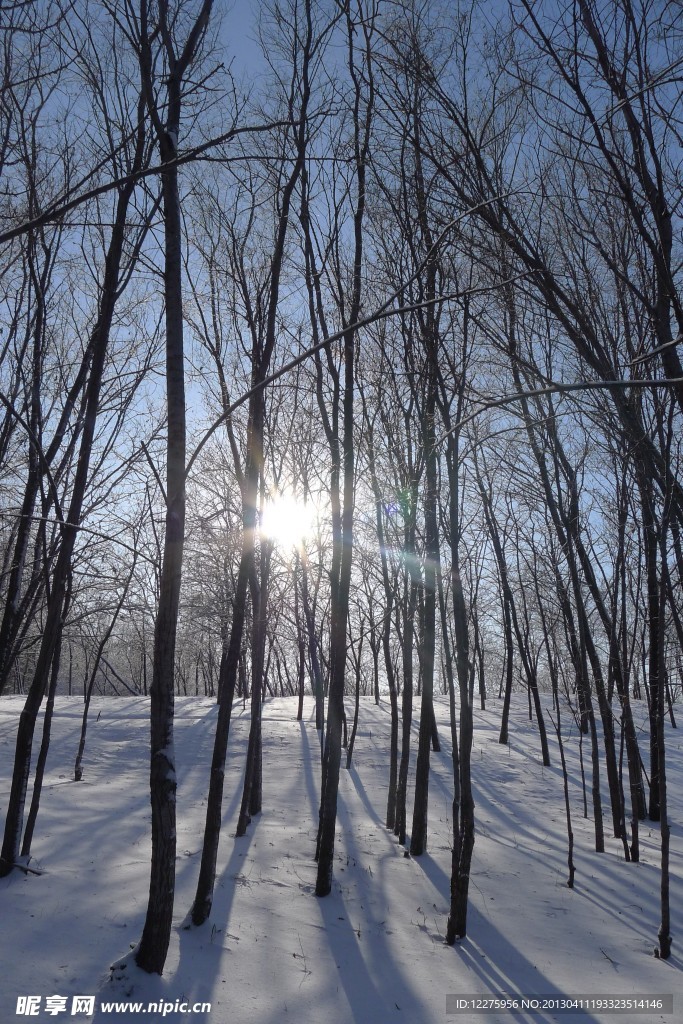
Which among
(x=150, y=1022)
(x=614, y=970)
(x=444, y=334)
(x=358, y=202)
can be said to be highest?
(x=358, y=202)

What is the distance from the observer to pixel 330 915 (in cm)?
582

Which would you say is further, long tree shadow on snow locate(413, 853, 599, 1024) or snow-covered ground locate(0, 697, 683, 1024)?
long tree shadow on snow locate(413, 853, 599, 1024)

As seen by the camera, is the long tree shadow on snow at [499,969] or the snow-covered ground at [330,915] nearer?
the snow-covered ground at [330,915]

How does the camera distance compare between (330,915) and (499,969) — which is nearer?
(499,969)

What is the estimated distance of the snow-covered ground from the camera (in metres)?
4.18

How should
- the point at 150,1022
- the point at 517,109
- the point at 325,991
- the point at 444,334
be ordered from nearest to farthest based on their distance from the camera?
the point at 150,1022
the point at 325,991
the point at 517,109
the point at 444,334

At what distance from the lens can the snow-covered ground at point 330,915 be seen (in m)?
4.18

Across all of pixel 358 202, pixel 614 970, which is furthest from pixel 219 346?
pixel 614 970

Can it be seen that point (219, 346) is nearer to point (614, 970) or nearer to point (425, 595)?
point (425, 595)

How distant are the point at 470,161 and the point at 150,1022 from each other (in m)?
5.88

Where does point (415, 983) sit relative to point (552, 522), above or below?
below

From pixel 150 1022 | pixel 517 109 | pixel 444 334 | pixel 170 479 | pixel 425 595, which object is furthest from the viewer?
pixel 425 595

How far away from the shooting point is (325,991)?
14.4ft

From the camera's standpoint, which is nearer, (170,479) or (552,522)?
(170,479)
